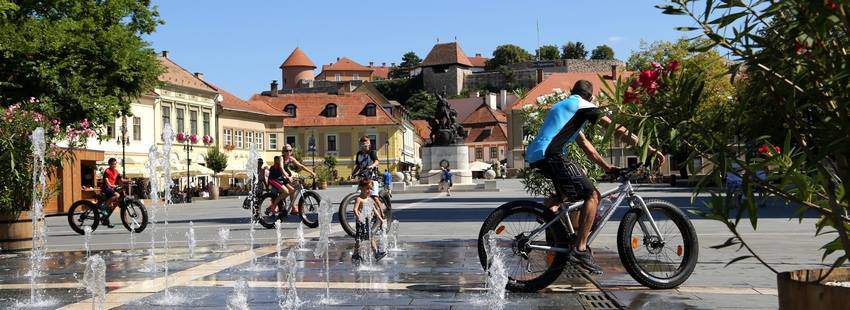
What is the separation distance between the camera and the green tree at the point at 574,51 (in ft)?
561

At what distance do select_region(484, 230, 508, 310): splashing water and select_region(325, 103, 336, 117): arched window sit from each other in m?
86.6

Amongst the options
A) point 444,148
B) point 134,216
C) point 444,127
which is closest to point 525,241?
point 134,216

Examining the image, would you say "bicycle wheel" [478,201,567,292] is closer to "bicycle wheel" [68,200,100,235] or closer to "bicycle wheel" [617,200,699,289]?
"bicycle wheel" [617,200,699,289]

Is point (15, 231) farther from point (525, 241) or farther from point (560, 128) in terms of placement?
point (560, 128)

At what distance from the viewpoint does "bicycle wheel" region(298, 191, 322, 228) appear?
1747 centimetres

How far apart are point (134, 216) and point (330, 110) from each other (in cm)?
7573

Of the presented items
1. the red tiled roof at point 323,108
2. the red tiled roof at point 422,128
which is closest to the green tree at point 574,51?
the red tiled roof at point 422,128

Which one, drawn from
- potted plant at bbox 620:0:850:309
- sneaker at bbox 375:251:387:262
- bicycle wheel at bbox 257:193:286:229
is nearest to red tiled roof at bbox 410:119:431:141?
bicycle wheel at bbox 257:193:286:229

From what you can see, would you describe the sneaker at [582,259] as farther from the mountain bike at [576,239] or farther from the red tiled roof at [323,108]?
the red tiled roof at [323,108]

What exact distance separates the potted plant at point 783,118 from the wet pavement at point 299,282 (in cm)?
299

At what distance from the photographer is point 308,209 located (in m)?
17.6

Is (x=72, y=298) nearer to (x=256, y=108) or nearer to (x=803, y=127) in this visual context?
(x=803, y=127)

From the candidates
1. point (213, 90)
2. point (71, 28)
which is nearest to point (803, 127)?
point (71, 28)

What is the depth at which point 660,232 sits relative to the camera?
7777 millimetres
